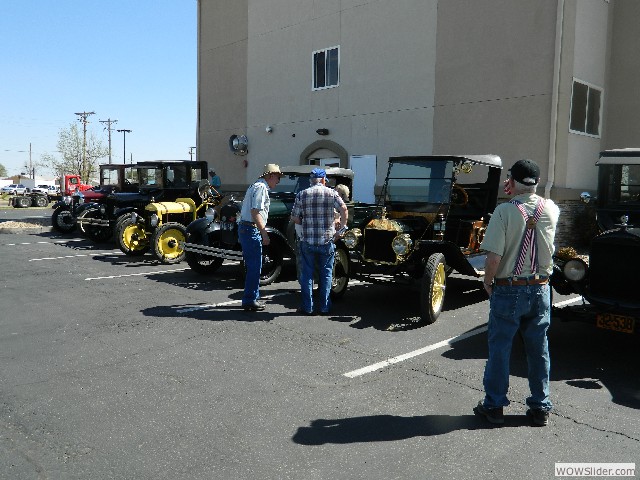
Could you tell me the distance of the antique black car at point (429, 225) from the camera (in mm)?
6422

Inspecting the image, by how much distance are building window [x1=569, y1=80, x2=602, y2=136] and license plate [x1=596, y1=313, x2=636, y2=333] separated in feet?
28.1

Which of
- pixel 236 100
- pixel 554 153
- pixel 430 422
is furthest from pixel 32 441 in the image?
pixel 236 100

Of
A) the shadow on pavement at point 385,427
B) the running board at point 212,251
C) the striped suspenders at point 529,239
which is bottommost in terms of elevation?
the shadow on pavement at point 385,427

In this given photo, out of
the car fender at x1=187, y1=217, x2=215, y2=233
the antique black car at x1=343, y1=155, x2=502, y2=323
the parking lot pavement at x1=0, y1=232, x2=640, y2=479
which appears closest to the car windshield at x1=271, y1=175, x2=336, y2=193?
the car fender at x1=187, y1=217, x2=215, y2=233

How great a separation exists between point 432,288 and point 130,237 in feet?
23.7

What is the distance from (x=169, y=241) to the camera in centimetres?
1040

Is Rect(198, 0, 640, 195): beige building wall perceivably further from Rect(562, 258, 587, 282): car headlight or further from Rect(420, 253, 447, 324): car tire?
Rect(562, 258, 587, 282): car headlight

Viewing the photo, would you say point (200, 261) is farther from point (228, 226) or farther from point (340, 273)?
point (340, 273)

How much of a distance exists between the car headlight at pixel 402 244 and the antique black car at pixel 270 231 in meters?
1.88

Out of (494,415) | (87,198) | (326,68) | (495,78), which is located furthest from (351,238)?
(87,198)

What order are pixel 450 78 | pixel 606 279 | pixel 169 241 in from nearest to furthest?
pixel 606 279 → pixel 169 241 → pixel 450 78

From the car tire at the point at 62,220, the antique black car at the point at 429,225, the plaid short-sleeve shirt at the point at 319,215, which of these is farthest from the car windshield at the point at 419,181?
the car tire at the point at 62,220

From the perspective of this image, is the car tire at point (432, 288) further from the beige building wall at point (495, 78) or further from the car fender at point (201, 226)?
the beige building wall at point (495, 78)

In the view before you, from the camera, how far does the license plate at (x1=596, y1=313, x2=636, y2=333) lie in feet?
15.2
